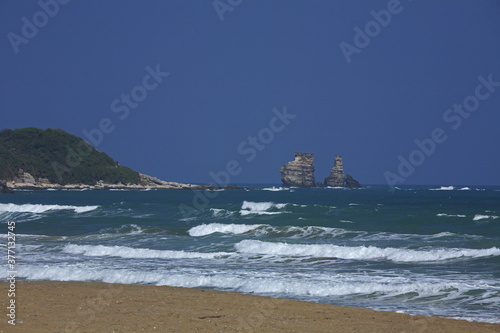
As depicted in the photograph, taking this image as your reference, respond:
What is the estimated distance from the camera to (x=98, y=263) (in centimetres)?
1775

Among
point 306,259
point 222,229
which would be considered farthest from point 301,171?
point 306,259

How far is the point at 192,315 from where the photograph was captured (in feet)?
32.7

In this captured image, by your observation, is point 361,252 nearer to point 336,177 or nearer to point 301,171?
point 301,171

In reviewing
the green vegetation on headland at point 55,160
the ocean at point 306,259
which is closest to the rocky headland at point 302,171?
the green vegetation on headland at point 55,160

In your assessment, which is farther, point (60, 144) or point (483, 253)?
point (60, 144)

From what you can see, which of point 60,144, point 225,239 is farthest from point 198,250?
point 60,144

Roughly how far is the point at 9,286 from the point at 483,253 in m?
16.4

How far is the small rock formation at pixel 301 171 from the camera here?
151 metres

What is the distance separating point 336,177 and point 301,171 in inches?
536

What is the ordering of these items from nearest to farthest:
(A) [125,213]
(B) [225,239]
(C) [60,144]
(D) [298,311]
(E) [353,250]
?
(D) [298,311] < (E) [353,250] < (B) [225,239] < (A) [125,213] < (C) [60,144]

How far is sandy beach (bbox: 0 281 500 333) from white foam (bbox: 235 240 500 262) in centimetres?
841

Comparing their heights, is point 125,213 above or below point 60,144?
below

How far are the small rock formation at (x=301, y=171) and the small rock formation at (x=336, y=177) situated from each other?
316 inches

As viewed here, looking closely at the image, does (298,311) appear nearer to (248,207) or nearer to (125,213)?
(125,213)
